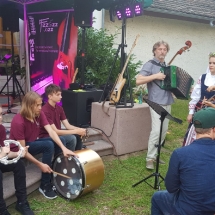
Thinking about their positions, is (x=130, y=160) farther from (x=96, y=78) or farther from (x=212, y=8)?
(x=212, y=8)

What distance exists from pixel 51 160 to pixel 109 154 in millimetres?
1568

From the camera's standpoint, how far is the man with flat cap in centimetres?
217

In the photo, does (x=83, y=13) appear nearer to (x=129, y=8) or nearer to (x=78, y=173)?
(x=129, y=8)

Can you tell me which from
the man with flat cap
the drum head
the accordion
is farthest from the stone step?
the accordion

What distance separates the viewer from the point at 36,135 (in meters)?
3.69

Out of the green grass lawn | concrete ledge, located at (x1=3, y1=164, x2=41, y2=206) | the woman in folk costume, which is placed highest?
the woman in folk costume

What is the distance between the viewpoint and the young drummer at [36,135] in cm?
343

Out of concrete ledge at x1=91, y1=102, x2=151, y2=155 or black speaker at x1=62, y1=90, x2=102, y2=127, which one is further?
black speaker at x1=62, y1=90, x2=102, y2=127

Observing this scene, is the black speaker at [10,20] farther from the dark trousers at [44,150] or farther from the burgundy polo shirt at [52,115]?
the dark trousers at [44,150]

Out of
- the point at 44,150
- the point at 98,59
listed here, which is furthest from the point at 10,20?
the point at 44,150

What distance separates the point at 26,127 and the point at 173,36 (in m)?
9.30

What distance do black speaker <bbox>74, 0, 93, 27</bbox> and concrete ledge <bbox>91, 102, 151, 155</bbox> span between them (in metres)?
1.64

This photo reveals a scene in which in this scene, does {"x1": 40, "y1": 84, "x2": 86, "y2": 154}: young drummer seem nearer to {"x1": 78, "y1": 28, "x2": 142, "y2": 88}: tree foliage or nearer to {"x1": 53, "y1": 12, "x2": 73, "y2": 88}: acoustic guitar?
{"x1": 53, "y1": 12, "x2": 73, "y2": 88}: acoustic guitar

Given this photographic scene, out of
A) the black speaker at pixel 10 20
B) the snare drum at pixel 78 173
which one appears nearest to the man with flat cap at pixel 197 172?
the snare drum at pixel 78 173
